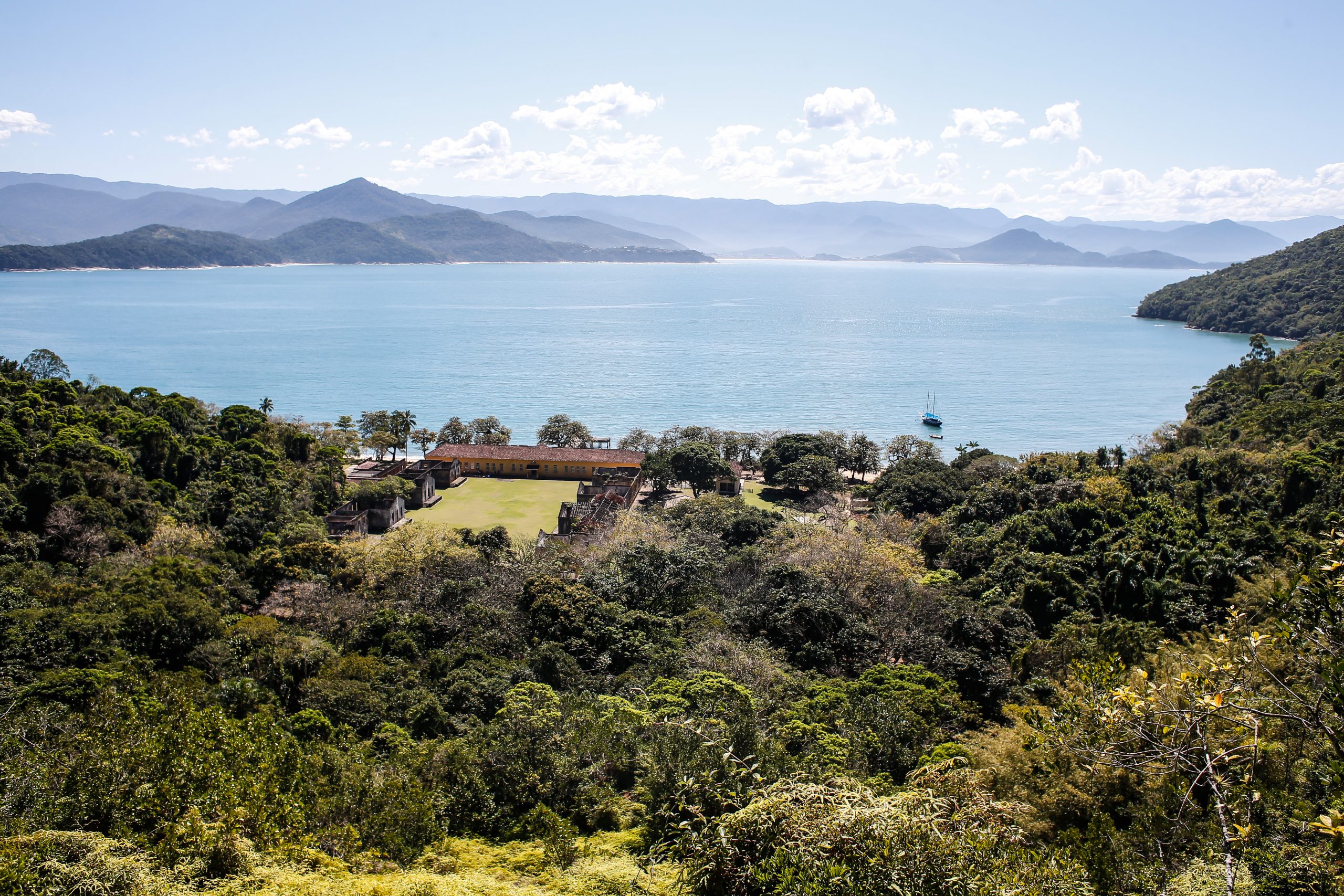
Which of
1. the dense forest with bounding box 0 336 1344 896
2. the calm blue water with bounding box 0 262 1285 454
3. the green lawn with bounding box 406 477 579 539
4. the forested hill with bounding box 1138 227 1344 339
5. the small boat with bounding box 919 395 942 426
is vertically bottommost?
the green lawn with bounding box 406 477 579 539

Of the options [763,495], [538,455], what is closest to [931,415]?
[763,495]

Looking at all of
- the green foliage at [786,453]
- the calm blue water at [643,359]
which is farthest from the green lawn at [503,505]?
the calm blue water at [643,359]

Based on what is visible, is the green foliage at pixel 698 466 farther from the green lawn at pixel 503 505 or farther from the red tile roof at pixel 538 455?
the green lawn at pixel 503 505

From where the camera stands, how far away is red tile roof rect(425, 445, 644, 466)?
46.7m

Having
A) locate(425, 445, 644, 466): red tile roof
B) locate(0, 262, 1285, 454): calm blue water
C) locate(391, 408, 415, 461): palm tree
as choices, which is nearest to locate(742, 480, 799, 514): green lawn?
locate(425, 445, 644, 466): red tile roof

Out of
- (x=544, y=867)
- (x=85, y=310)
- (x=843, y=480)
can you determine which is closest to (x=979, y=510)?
(x=843, y=480)

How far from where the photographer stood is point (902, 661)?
69.9 ft

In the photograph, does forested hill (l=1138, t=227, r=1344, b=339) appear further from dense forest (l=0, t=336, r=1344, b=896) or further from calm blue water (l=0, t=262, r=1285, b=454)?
dense forest (l=0, t=336, r=1344, b=896)

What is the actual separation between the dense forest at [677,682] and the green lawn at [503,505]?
18.3 feet

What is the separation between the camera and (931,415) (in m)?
66.6

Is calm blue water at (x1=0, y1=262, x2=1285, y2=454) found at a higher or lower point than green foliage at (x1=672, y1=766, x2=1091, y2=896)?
higher

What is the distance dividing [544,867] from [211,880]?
160 inches

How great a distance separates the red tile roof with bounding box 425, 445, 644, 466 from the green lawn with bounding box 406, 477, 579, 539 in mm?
1383

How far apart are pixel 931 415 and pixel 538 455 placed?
116 ft
